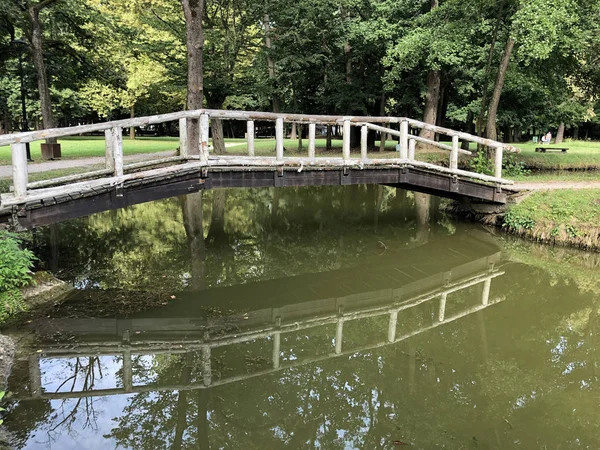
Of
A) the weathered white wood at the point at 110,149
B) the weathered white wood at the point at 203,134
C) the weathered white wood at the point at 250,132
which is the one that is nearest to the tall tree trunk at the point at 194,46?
the weathered white wood at the point at 250,132

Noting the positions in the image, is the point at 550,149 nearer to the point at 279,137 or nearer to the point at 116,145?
the point at 279,137

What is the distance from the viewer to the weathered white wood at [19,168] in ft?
24.8

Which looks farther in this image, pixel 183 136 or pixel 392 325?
pixel 183 136

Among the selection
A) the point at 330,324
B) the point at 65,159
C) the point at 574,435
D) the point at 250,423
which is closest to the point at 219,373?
the point at 250,423

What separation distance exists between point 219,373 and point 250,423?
0.99 m

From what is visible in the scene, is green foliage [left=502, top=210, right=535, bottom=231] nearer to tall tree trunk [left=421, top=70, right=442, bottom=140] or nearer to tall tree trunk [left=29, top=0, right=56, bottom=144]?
tall tree trunk [left=421, top=70, right=442, bottom=140]

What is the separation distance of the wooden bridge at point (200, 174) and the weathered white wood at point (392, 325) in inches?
163

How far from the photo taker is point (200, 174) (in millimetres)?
9953

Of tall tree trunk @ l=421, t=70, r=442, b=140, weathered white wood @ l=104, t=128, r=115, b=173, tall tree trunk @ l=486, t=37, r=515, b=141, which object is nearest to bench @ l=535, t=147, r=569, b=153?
tall tree trunk @ l=421, t=70, r=442, b=140

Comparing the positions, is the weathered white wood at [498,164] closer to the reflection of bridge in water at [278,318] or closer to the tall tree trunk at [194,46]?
the reflection of bridge in water at [278,318]

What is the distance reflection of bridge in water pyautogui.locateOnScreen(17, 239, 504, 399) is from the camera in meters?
6.20

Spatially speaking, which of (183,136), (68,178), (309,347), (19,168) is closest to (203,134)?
(183,136)

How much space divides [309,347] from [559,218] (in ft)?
26.6

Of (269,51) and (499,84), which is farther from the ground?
(269,51)
